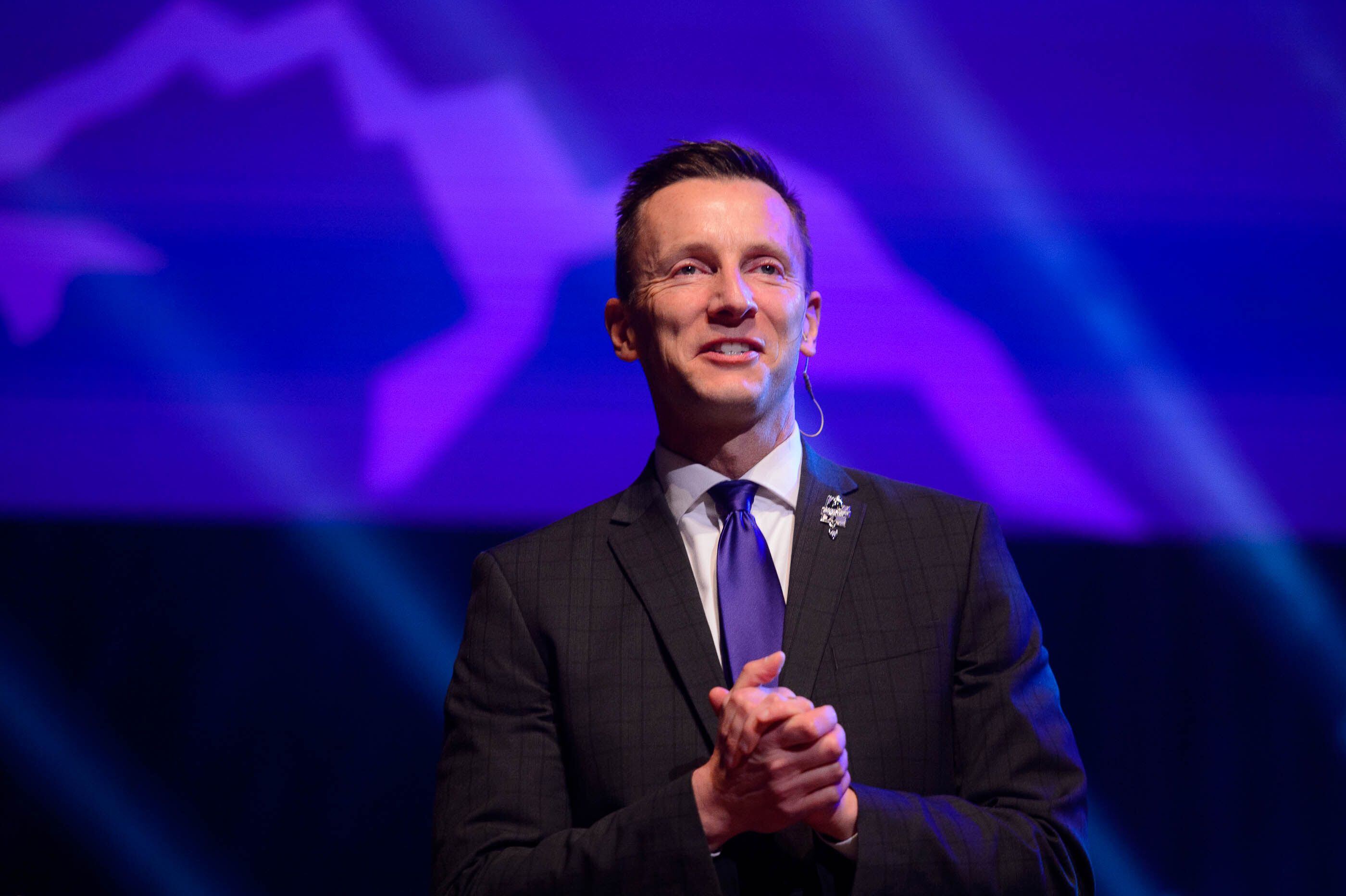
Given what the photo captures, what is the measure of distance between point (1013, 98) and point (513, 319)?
1.27 metres

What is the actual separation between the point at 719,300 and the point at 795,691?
54 cm

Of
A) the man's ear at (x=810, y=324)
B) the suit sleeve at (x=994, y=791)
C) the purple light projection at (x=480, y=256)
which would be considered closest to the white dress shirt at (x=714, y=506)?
the man's ear at (x=810, y=324)

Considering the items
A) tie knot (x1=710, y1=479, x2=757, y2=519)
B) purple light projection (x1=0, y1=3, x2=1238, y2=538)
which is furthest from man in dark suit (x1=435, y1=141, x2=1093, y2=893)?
purple light projection (x1=0, y1=3, x2=1238, y2=538)

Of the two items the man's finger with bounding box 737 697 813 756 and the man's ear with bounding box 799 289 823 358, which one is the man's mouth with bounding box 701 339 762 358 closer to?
the man's ear with bounding box 799 289 823 358

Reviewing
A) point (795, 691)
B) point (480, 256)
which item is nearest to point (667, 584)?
point (795, 691)

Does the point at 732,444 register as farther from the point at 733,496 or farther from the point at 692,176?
the point at 692,176

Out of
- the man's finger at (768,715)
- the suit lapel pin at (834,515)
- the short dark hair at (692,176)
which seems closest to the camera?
the man's finger at (768,715)

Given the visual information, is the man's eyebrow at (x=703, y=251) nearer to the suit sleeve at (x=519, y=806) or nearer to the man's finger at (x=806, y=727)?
the suit sleeve at (x=519, y=806)

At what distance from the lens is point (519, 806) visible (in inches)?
53.9

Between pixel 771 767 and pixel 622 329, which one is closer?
pixel 771 767

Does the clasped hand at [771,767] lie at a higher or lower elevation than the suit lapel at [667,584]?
lower

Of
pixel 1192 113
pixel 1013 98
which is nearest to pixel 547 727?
pixel 1013 98

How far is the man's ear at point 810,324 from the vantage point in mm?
1659

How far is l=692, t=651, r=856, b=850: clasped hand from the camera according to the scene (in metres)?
1.13
